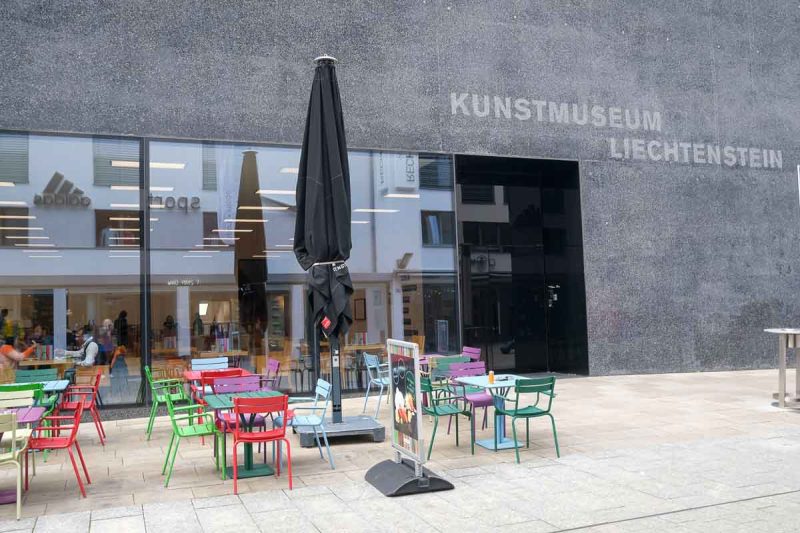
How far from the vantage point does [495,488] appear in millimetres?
6438

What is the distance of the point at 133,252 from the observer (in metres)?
11.1

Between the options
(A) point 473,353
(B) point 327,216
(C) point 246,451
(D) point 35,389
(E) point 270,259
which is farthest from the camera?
(E) point 270,259

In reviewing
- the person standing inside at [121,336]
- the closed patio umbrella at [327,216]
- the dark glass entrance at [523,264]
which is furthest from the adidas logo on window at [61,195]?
the dark glass entrance at [523,264]

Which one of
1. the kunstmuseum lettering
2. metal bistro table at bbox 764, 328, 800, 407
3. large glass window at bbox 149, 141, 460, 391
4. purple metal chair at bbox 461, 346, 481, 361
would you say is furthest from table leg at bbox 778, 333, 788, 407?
the kunstmuseum lettering

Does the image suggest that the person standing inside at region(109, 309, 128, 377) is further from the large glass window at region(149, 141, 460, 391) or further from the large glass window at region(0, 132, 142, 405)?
the large glass window at region(149, 141, 460, 391)

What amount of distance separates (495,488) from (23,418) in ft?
14.0

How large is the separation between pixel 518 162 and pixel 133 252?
743cm

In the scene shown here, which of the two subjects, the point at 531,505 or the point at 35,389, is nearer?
the point at 531,505

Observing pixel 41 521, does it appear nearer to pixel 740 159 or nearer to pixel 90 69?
pixel 90 69

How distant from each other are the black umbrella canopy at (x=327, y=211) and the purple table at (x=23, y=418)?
311cm

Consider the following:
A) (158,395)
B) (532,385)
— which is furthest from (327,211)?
(158,395)

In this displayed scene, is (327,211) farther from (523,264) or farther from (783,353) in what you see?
(523,264)

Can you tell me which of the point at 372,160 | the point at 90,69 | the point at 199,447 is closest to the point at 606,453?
the point at 199,447

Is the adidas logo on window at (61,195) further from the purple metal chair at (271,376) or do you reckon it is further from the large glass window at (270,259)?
the purple metal chair at (271,376)
